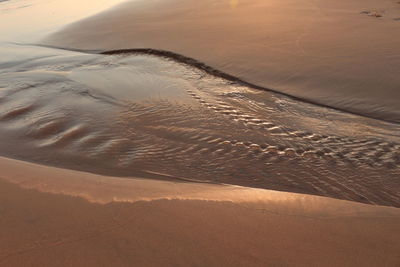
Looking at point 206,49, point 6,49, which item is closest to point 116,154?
point 206,49

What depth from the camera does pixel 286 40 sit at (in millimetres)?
5727

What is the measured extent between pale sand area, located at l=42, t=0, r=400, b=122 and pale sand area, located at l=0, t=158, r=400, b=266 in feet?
6.99

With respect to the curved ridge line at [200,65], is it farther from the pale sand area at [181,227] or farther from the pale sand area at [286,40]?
the pale sand area at [181,227]

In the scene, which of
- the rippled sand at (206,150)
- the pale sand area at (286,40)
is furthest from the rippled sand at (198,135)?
the pale sand area at (286,40)

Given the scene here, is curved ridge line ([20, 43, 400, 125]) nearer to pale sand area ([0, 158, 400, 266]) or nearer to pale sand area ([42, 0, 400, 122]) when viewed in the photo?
pale sand area ([42, 0, 400, 122])

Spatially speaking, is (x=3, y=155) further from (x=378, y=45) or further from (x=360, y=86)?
(x=378, y=45)

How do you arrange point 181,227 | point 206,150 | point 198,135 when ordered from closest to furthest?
point 181,227
point 206,150
point 198,135

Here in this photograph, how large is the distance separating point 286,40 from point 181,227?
4680mm

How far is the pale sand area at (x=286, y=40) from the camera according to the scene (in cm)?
419

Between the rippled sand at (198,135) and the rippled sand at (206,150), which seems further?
the rippled sand at (198,135)

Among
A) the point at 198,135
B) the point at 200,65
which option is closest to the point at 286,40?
the point at 200,65

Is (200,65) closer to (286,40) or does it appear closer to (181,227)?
(286,40)

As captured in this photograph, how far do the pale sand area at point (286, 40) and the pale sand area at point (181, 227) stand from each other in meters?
2.13

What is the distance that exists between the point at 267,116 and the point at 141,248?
226 centimetres
